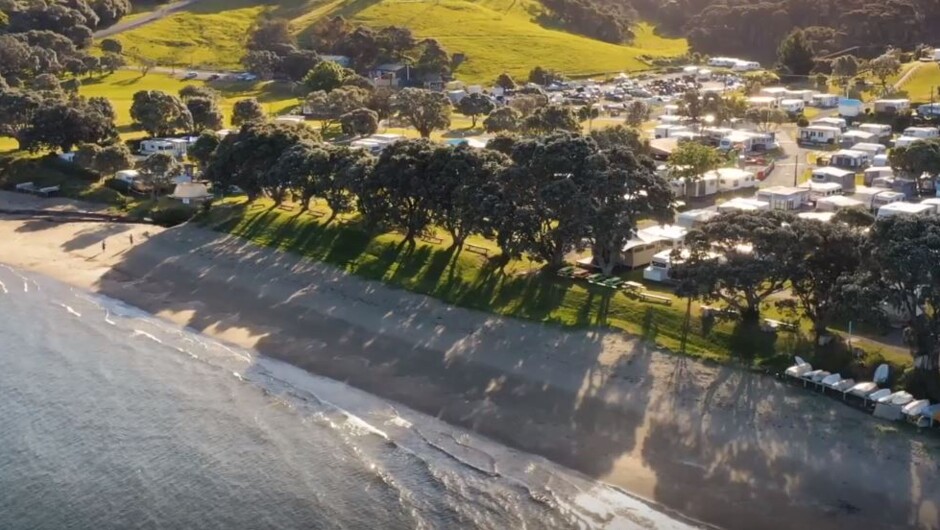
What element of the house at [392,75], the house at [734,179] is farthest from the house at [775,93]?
the house at [392,75]

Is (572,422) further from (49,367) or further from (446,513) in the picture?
(49,367)

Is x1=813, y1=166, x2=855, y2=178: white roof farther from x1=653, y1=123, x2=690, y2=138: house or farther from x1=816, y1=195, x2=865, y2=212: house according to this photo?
x1=653, y1=123, x2=690, y2=138: house

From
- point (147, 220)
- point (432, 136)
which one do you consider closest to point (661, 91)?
point (432, 136)

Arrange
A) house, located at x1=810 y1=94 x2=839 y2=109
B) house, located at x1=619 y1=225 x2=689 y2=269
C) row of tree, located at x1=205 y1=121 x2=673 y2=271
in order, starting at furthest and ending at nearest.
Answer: house, located at x1=810 y1=94 x2=839 y2=109 → house, located at x1=619 y1=225 x2=689 y2=269 → row of tree, located at x1=205 y1=121 x2=673 y2=271

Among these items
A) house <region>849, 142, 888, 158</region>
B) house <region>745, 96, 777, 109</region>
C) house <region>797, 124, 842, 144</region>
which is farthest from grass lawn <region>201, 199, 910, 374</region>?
house <region>745, 96, 777, 109</region>

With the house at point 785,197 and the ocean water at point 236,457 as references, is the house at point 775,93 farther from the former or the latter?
the ocean water at point 236,457

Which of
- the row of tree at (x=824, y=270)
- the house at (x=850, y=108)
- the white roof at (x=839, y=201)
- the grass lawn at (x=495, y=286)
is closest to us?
the row of tree at (x=824, y=270)

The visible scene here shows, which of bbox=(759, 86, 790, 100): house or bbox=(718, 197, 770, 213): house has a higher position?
bbox=(718, 197, 770, 213): house
